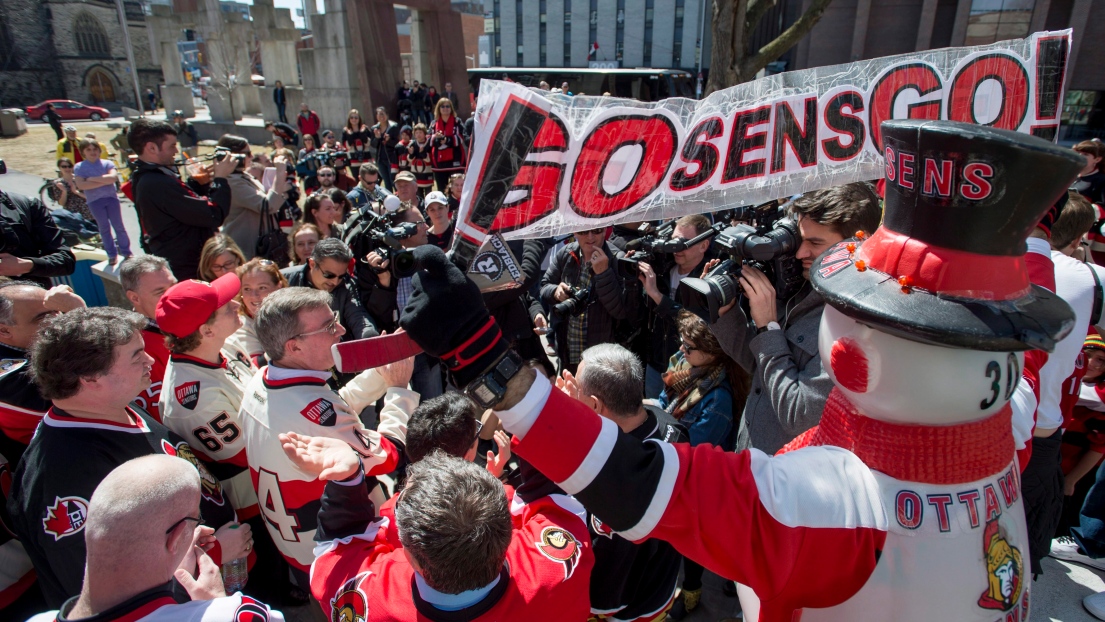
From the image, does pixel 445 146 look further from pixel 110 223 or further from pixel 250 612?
pixel 250 612

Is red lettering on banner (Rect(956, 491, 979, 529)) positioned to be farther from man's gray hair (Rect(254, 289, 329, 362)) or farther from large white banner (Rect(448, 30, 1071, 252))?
man's gray hair (Rect(254, 289, 329, 362))

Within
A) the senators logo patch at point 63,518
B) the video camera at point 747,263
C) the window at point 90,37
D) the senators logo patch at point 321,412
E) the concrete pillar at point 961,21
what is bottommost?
the senators logo patch at point 63,518

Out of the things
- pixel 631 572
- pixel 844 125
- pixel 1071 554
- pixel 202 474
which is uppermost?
pixel 844 125

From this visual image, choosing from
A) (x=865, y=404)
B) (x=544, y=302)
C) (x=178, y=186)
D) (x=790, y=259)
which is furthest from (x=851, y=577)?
(x=178, y=186)

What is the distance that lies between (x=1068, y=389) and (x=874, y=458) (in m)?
2.18

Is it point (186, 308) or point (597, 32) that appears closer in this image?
point (186, 308)

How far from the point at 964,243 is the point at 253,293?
3.80 m

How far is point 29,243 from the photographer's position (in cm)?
454

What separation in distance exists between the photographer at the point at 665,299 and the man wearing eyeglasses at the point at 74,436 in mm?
2352

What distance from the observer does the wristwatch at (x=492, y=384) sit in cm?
133

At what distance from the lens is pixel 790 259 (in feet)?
7.61

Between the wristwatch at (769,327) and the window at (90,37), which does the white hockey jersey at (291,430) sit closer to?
the wristwatch at (769,327)

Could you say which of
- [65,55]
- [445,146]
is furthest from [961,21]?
[65,55]

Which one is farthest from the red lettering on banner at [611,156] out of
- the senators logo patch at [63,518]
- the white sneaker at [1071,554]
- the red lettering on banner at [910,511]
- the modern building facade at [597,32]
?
the modern building facade at [597,32]
